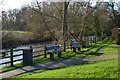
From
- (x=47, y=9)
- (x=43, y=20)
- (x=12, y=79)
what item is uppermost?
(x=47, y=9)

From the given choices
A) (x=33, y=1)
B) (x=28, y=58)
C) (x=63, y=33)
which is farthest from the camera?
(x=33, y=1)

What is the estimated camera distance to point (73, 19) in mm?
25500

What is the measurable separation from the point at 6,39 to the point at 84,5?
43.7ft

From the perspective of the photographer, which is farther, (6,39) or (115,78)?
(6,39)

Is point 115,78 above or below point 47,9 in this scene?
below

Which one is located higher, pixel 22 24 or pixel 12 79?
pixel 22 24

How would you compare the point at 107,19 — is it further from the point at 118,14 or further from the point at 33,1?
the point at 33,1

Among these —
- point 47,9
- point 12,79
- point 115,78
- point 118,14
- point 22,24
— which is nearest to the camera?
point 115,78

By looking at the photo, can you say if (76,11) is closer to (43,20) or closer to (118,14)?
(43,20)

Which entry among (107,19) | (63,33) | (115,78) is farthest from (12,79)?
(107,19)

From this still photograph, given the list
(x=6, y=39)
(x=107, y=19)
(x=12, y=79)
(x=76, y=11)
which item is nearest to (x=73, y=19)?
(x=76, y=11)

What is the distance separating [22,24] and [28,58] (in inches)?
2051

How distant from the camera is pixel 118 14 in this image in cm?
5109

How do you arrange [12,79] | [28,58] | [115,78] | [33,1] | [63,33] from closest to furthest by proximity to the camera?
1. [115,78]
2. [12,79]
3. [28,58]
4. [63,33]
5. [33,1]
